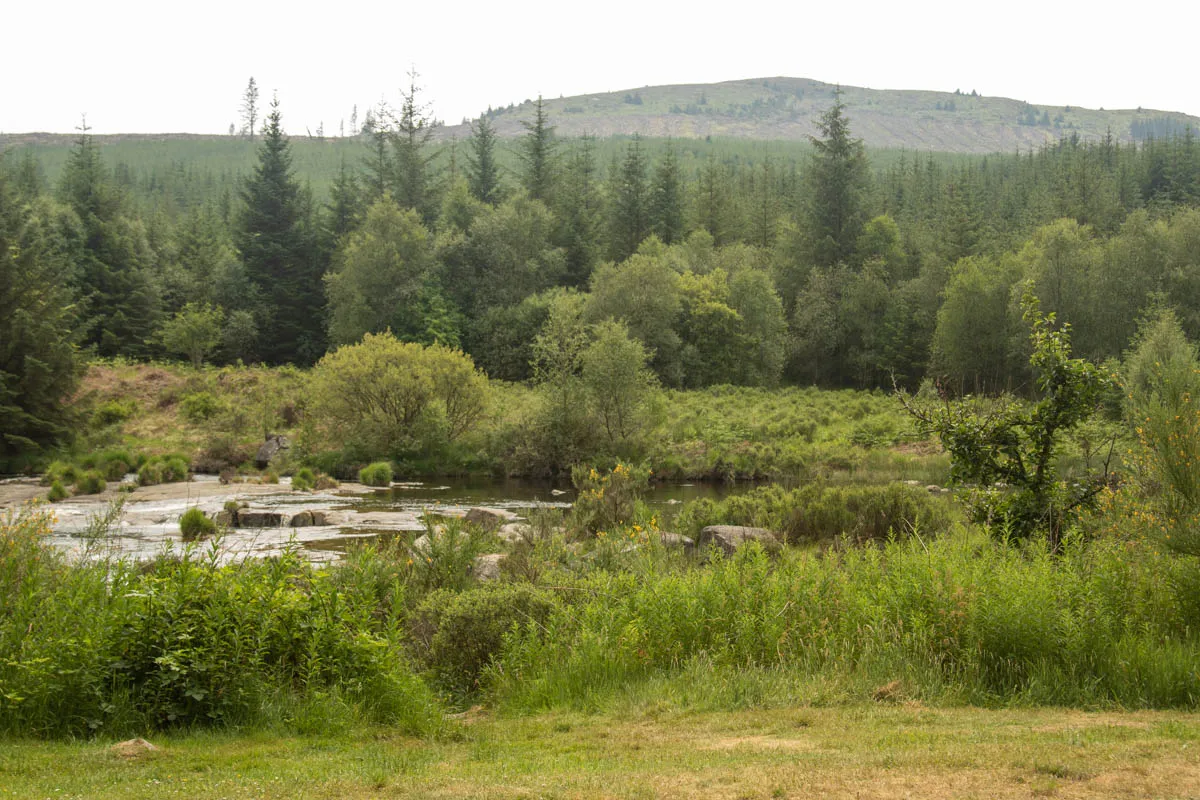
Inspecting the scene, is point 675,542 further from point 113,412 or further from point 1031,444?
point 113,412

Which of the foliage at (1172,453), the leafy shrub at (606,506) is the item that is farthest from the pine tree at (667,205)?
the foliage at (1172,453)

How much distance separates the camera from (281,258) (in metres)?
69.0

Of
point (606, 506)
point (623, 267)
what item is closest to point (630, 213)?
point (623, 267)

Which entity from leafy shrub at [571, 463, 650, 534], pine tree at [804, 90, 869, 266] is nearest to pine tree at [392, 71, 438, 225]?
pine tree at [804, 90, 869, 266]

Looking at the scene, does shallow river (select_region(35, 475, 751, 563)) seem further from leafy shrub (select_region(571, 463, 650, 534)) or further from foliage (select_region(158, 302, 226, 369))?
foliage (select_region(158, 302, 226, 369))

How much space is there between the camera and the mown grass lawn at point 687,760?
5969 millimetres

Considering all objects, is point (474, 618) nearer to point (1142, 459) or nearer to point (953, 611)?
point (953, 611)

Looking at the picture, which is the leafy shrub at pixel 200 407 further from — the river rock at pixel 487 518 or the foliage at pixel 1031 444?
the foliage at pixel 1031 444

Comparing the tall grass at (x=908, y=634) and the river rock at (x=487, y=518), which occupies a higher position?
the tall grass at (x=908, y=634)

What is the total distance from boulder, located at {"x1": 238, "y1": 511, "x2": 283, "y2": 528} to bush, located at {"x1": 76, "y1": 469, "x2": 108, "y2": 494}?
8.72 m

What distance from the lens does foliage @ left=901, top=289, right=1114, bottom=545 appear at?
43.1 ft

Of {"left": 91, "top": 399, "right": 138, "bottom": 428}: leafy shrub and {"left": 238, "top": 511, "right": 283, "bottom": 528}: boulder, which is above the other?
{"left": 238, "top": 511, "right": 283, "bottom": 528}: boulder

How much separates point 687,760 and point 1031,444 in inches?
351

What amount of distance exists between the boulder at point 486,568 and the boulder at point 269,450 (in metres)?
23.5
